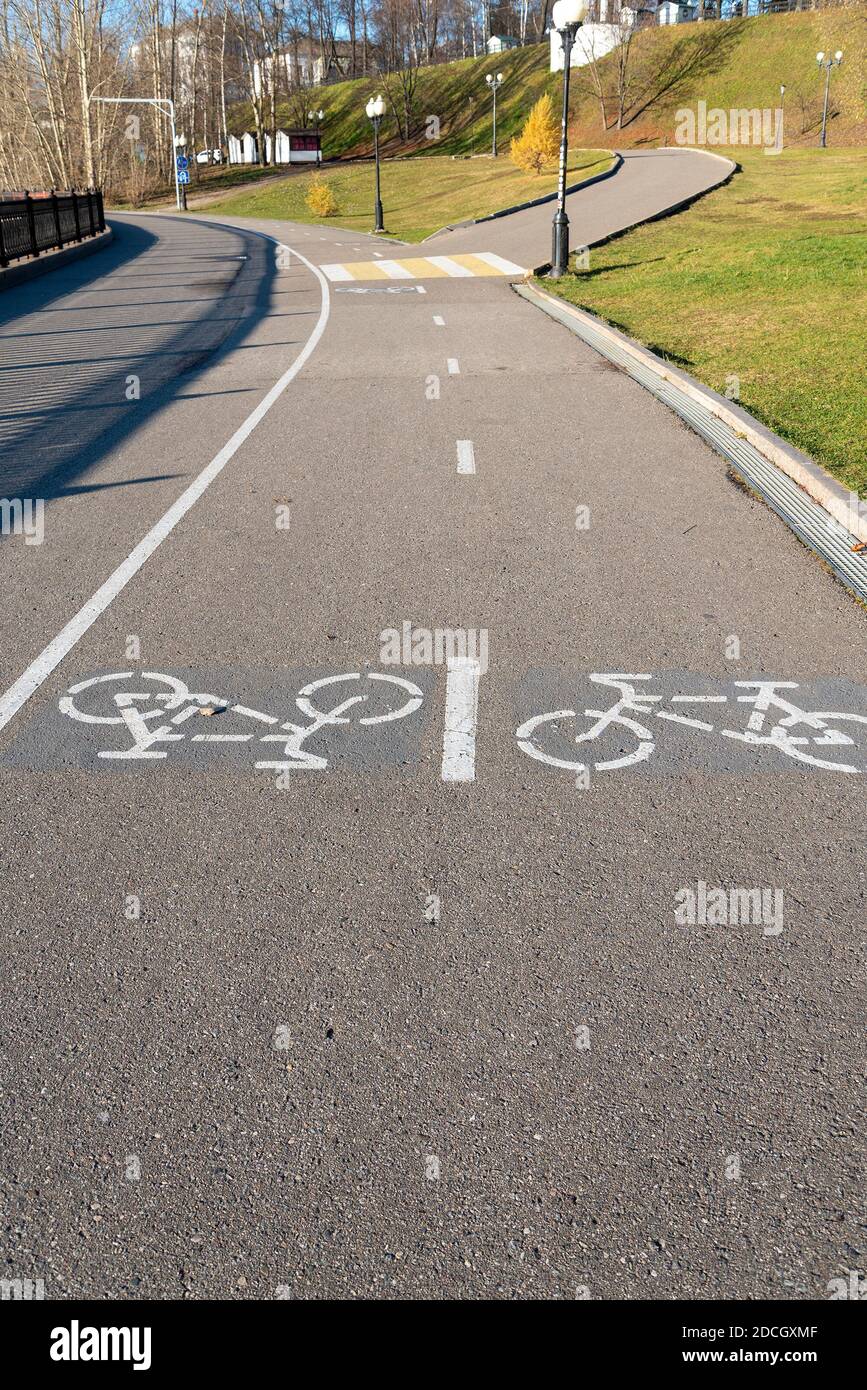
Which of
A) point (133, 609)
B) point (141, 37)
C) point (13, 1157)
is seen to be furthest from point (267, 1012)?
point (141, 37)

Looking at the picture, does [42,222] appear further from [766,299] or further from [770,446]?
[770,446]

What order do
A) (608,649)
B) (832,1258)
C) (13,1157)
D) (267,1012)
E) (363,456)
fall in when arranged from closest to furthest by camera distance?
(832,1258) < (13,1157) < (267,1012) < (608,649) < (363,456)

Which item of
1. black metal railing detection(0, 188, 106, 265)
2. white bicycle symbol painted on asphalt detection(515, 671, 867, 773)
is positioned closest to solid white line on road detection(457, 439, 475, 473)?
white bicycle symbol painted on asphalt detection(515, 671, 867, 773)

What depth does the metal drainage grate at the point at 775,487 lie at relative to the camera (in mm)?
7684

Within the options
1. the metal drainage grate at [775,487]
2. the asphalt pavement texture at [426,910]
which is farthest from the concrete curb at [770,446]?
the asphalt pavement texture at [426,910]

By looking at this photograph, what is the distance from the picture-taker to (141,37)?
4363 inches

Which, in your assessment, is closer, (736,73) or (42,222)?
(42,222)

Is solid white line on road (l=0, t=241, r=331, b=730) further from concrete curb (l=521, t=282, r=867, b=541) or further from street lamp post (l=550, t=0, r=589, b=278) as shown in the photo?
street lamp post (l=550, t=0, r=589, b=278)

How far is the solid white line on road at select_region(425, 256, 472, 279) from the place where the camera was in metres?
27.2

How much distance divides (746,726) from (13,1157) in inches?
144

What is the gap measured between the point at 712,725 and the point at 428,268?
26.3 m

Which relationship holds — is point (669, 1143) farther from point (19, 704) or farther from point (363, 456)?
point (363, 456)

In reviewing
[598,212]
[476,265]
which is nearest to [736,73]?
[598,212]

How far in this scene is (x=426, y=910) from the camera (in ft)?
13.3
